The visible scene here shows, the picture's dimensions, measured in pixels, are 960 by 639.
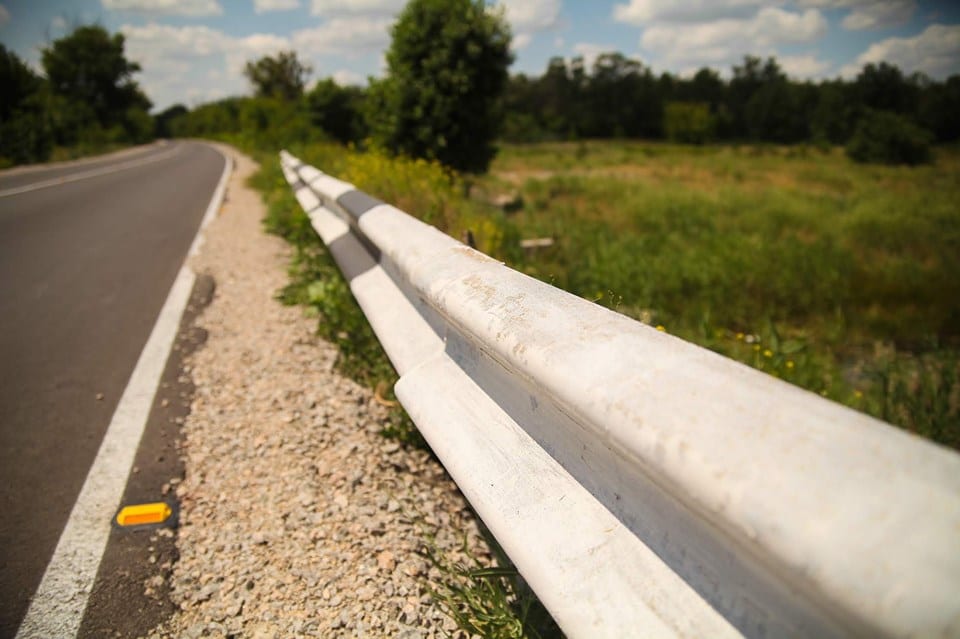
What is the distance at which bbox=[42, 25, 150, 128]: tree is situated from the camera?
55.2 metres

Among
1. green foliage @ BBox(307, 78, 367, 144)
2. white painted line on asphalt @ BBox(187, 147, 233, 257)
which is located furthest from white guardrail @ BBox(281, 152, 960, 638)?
green foliage @ BBox(307, 78, 367, 144)

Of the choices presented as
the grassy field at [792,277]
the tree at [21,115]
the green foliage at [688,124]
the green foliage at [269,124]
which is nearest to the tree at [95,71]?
the green foliage at [269,124]

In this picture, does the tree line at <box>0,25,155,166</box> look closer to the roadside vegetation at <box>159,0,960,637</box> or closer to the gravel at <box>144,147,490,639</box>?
the roadside vegetation at <box>159,0,960,637</box>

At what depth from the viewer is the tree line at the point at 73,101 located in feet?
88.8

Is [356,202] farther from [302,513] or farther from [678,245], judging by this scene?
[678,245]

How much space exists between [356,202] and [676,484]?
2910 millimetres

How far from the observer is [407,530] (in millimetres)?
1765

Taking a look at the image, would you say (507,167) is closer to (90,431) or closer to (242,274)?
(242,274)

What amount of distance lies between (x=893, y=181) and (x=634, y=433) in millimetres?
34596

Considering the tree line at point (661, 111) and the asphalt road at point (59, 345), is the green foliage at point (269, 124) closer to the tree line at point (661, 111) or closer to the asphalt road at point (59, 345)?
the tree line at point (661, 111)

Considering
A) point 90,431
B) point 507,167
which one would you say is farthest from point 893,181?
point 90,431

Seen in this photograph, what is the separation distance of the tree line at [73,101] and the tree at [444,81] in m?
21.7

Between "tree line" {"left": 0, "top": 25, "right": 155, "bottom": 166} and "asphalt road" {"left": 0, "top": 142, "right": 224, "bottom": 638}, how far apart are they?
2405 centimetres

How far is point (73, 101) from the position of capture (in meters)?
45.4
